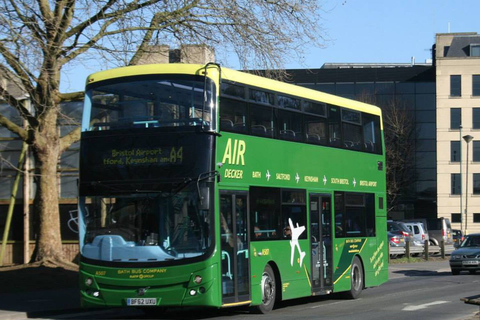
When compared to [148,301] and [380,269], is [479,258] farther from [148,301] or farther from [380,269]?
[148,301]

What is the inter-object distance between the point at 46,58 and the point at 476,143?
6571cm

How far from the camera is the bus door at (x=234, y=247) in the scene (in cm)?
1402

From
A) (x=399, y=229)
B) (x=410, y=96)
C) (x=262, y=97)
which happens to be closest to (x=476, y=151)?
(x=410, y=96)

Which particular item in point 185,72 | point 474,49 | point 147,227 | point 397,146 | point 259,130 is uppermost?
point 474,49

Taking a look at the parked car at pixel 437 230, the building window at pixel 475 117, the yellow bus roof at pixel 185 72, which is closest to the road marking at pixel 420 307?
the yellow bus roof at pixel 185 72

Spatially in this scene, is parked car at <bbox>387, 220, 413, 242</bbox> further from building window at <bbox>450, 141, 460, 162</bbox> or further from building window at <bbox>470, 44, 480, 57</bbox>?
building window at <bbox>470, 44, 480, 57</bbox>

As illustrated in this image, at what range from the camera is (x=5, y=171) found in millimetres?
29766

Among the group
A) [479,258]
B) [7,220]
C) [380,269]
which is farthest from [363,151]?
[7,220]

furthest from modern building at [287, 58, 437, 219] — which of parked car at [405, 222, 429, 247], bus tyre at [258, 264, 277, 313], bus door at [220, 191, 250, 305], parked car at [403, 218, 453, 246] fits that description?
bus door at [220, 191, 250, 305]

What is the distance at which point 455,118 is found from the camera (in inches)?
3061

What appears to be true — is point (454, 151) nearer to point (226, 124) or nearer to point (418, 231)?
point (418, 231)

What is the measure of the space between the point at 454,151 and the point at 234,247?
66696 mm

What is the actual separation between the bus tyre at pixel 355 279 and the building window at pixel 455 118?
199 feet

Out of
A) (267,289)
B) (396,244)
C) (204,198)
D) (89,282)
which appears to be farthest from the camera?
(396,244)
